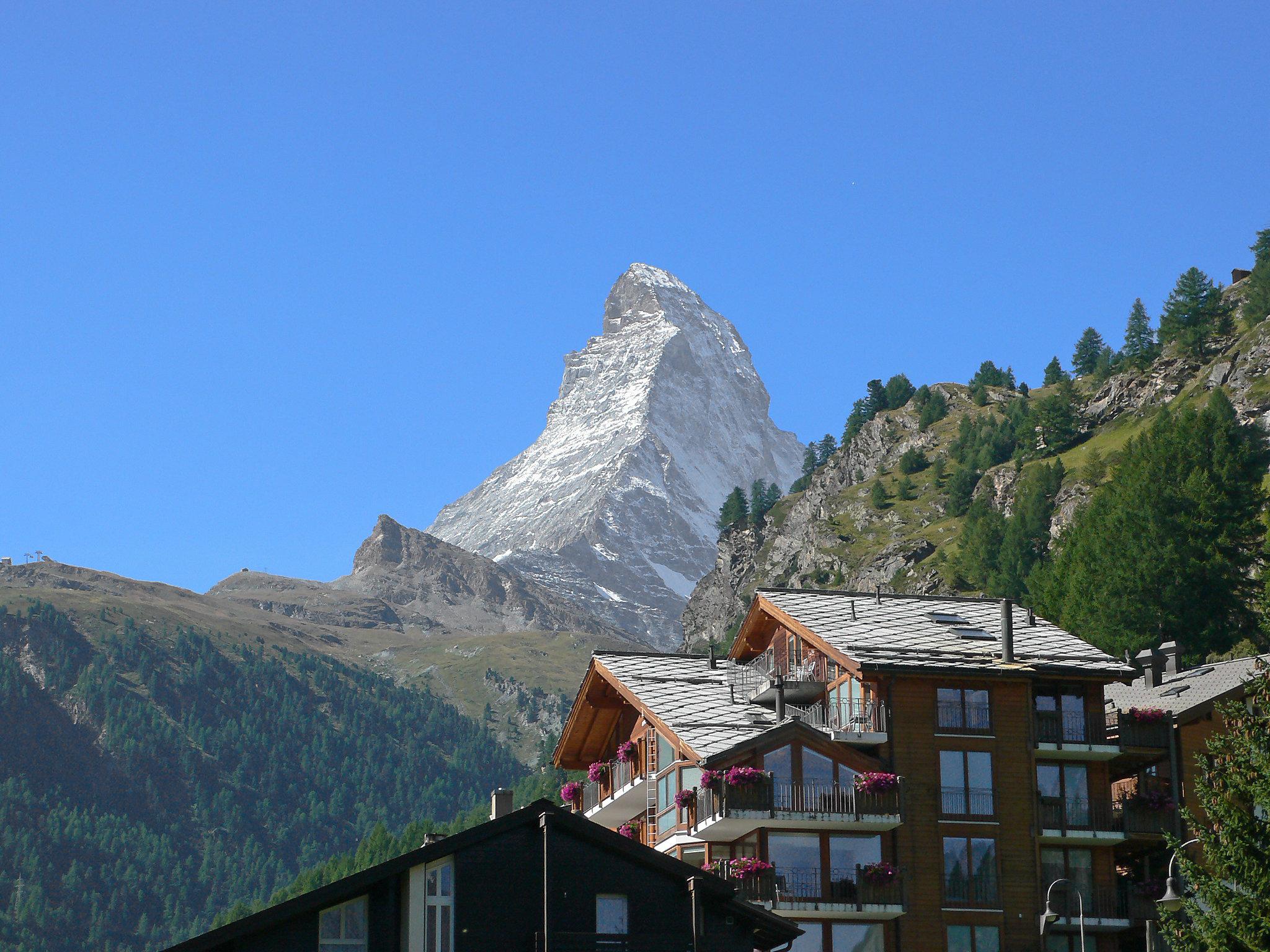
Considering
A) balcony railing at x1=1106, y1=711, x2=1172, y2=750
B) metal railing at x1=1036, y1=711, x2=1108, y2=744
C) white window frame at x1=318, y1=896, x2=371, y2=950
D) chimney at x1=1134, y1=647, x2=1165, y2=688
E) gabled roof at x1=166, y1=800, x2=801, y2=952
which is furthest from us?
chimney at x1=1134, y1=647, x2=1165, y2=688

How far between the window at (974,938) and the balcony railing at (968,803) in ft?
12.4

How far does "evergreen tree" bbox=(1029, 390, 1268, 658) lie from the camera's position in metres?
103

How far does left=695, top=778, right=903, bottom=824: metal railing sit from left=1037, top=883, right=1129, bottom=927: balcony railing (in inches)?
252

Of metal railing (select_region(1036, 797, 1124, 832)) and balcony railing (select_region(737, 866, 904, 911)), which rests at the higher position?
metal railing (select_region(1036, 797, 1124, 832))

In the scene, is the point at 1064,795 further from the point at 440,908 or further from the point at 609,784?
the point at 440,908

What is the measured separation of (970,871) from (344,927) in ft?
90.6

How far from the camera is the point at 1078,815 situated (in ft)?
217

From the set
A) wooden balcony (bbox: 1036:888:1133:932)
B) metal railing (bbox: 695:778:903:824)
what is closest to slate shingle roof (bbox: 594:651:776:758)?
metal railing (bbox: 695:778:903:824)

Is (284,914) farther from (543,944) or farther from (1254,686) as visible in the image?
(1254,686)

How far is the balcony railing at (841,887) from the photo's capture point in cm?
6125

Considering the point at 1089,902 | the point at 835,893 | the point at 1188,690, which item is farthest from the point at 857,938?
the point at 1188,690

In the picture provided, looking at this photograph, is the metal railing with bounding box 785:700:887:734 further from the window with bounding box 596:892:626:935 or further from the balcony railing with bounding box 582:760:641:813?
the window with bounding box 596:892:626:935

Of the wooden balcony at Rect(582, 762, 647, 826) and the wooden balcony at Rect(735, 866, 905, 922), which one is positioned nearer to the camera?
the wooden balcony at Rect(735, 866, 905, 922)

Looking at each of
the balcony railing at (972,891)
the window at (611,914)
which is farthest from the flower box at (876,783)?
the window at (611,914)
